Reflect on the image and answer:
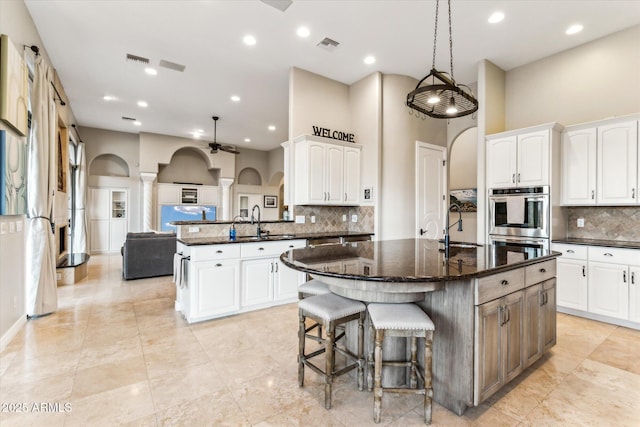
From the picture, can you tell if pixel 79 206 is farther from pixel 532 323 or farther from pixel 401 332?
pixel 532 323

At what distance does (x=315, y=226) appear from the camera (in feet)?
16.9

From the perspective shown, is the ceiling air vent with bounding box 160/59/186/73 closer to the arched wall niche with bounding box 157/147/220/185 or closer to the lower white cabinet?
the arched wall niche with bounding box 157/147/220/185

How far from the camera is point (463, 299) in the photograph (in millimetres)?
1927

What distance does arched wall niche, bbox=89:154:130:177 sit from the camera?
914cm

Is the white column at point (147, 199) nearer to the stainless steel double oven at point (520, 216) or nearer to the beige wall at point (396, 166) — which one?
the beige wall at point (396, 166)

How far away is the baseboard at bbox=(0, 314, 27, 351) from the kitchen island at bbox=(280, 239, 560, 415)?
2.86 meters

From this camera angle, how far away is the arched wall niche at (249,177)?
1173 centimetres

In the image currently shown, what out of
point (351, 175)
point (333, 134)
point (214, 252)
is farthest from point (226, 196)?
point (214, 252)

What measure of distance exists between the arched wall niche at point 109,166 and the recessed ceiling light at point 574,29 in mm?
10529

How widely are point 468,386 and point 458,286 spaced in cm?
60

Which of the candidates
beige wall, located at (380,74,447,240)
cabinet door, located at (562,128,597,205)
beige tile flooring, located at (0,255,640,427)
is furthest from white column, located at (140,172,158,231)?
cabinet door, located at (562,128,597,205)

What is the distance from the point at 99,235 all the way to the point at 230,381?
346 inches

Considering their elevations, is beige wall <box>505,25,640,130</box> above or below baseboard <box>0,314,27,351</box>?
above

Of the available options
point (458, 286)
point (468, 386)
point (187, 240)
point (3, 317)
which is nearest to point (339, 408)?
point (468, 386)
